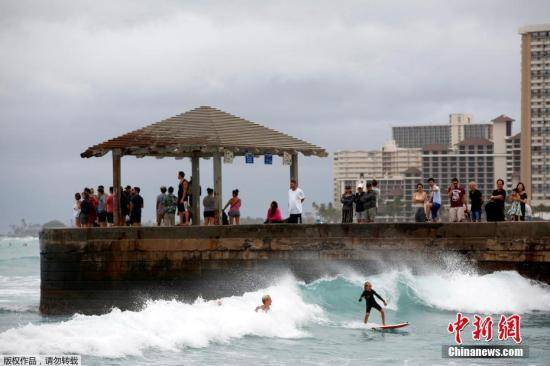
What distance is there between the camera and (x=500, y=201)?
24.6m

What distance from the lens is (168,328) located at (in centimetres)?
1956

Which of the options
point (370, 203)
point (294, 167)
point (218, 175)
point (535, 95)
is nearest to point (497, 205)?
point (370, 203)

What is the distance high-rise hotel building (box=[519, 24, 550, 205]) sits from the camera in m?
179

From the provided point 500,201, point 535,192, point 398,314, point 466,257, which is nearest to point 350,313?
point 398,314

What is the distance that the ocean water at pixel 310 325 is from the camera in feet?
58.0

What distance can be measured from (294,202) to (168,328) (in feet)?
21.9

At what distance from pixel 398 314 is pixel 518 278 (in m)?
2.62

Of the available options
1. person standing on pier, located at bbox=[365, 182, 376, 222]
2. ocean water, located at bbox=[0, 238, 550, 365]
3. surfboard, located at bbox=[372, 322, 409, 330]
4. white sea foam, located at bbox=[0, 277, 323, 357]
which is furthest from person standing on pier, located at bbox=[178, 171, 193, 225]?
surfboard, located at bbox=[372, 322, 409, 330]

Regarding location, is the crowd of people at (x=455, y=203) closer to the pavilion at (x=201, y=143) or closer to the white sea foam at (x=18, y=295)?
the pavilion at (x=201, y=143)

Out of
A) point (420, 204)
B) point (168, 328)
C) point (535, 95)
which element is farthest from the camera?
point (535, 95)

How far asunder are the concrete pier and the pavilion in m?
1.57

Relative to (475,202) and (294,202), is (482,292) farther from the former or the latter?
(294,202)

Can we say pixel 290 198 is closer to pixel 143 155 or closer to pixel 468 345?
pixel 143 155

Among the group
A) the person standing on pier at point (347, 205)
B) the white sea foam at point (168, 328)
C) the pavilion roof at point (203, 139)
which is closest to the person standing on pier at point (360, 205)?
the person standing on pier at point (347, 205)
